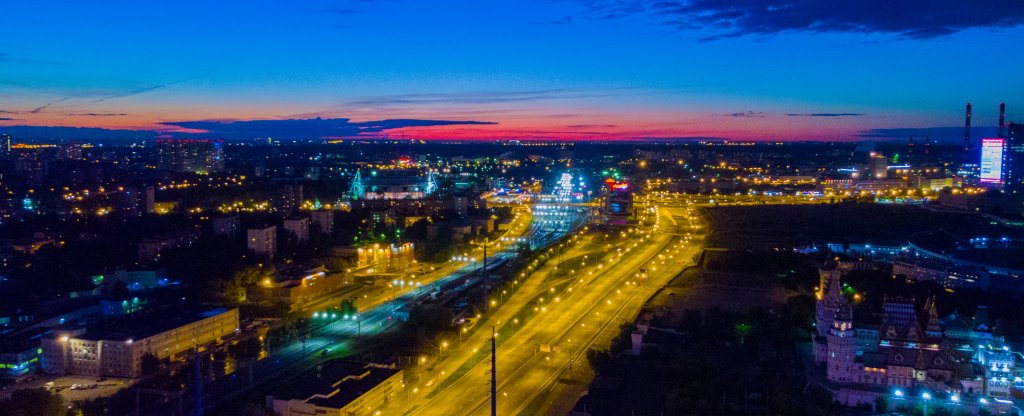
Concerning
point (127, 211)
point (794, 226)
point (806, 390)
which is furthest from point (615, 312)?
point (127, 211)

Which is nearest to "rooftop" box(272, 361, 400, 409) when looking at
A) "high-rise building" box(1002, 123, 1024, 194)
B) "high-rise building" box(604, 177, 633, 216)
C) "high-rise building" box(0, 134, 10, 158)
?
"high-rise building" box(604, 177, 633, 216)

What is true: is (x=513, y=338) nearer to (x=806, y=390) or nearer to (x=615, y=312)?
(x=615, y=312)

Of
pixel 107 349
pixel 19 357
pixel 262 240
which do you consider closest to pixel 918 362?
pixel 107 349

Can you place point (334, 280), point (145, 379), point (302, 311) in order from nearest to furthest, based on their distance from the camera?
1. point (145, 379)
2. point (302, 311)
3. point (334, 280)

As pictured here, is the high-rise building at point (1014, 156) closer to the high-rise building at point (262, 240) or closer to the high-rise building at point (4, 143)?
the high-rise building at point (262, 240)

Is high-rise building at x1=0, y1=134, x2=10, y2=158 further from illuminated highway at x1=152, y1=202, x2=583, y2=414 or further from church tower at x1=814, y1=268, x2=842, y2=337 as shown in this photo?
church tower at x1=814, y1=268, x2=842, y2=337

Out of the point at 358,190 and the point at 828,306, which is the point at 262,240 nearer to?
the point at 828,306

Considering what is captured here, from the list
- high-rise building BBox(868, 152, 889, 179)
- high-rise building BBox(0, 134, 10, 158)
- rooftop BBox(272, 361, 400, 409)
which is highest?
high-rise building BBox(0, 134, 10, 158)
